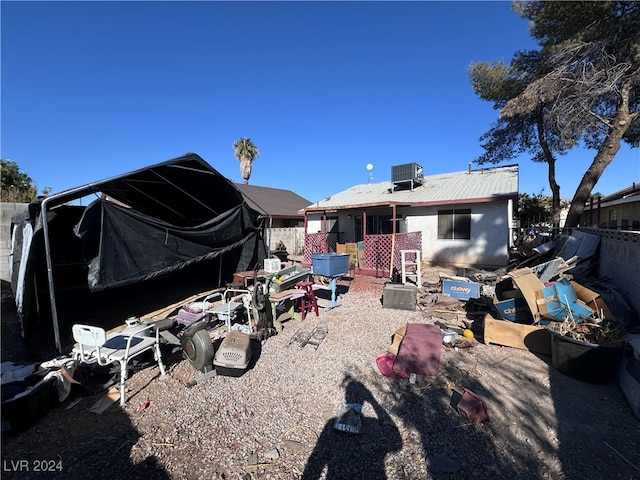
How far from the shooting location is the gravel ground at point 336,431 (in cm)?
231

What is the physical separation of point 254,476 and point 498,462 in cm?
197

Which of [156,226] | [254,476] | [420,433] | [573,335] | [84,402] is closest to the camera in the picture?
[254,476]

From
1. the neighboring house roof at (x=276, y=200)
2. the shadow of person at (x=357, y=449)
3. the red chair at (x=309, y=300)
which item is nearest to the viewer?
the shadow of person at (x=357, y=449)

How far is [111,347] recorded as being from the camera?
376cm

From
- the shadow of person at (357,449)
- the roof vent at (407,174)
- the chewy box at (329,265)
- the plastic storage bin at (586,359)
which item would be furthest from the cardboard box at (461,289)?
the roof vent at (407,174)

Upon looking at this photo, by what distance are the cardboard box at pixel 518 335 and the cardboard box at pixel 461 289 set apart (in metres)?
2.18

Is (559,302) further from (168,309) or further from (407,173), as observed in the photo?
(407,173)

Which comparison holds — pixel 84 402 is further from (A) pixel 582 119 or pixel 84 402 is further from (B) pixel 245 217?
(A) pixel 582 119

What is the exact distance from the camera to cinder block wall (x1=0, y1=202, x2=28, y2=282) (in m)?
6.66

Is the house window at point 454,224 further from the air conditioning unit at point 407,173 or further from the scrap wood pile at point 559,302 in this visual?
the scrap wood pile at point 559,302

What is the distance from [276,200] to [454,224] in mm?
15000

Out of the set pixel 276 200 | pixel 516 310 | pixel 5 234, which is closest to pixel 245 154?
pixel 276 200

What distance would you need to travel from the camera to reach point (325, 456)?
2432mm

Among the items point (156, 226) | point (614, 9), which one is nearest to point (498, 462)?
point (156, 226)
